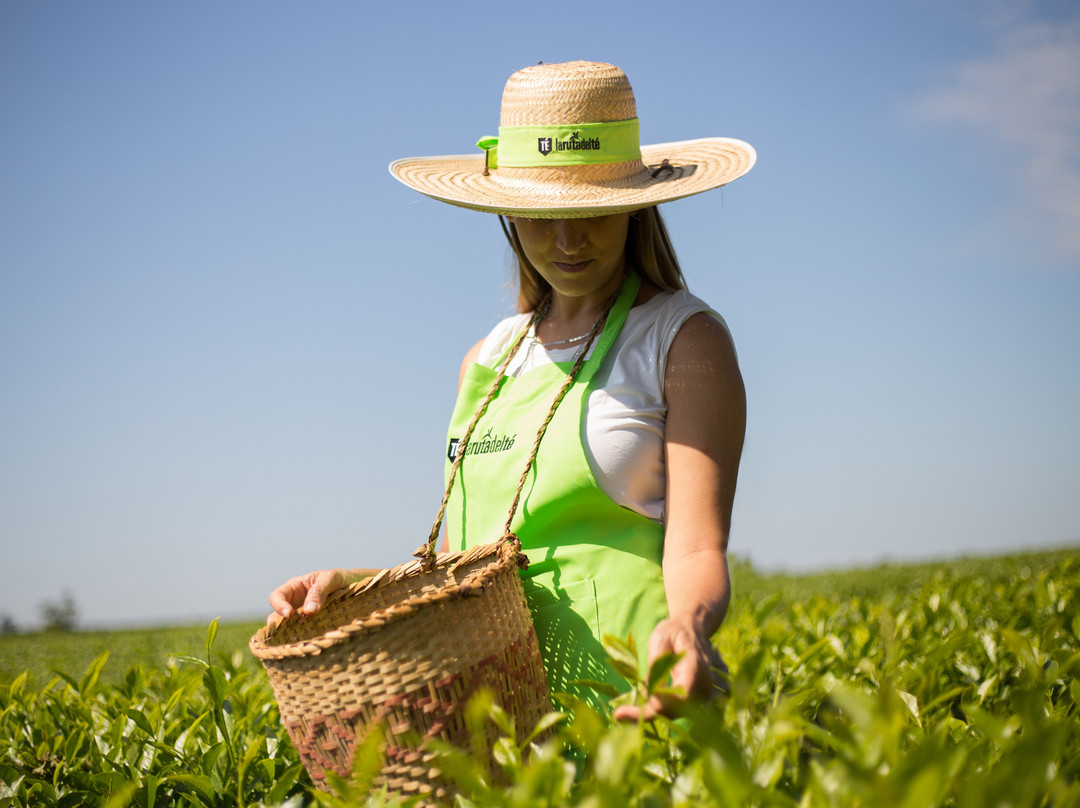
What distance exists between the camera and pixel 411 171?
8.21ft

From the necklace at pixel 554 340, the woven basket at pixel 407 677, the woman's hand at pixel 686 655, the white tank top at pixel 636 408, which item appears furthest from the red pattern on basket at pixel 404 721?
the necklace at pixel 554 340

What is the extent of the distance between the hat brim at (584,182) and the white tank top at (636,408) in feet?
0.87

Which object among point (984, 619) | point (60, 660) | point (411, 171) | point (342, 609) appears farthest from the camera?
point (60, 660)

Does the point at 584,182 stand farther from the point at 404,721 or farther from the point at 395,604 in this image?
the point at 404,721

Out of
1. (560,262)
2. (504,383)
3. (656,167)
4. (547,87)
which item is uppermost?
(547,87)

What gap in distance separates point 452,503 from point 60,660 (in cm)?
357

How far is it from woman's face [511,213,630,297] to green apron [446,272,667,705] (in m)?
0.11

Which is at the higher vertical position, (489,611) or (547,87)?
(547,87)

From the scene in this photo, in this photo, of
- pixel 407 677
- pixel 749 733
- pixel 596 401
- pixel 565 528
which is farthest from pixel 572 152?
pixel 749 733

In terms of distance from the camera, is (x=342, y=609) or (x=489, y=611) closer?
(x=489, y=611)

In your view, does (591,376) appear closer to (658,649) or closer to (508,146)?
(508,146)

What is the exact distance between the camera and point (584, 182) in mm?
2123

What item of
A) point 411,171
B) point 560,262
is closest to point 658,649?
point 560,262

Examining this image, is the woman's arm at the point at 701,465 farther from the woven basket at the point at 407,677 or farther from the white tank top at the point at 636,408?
the woven basket at the point at 407,677
